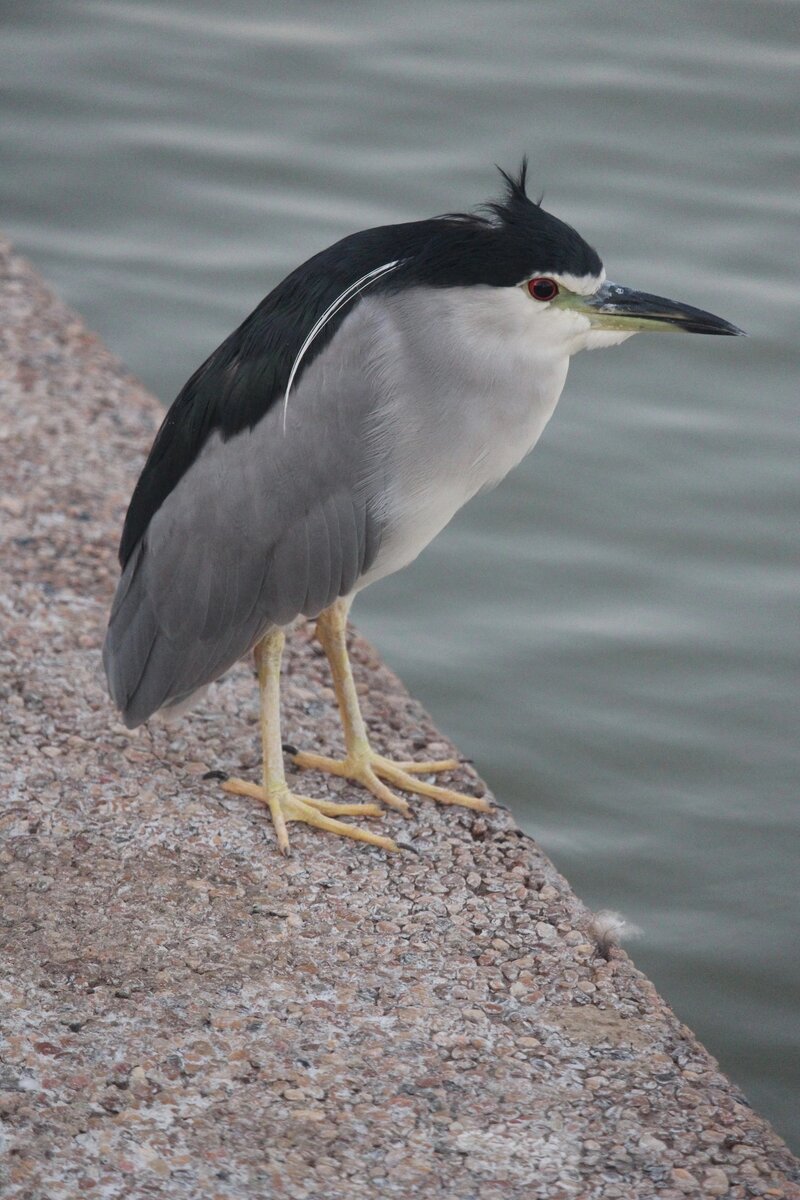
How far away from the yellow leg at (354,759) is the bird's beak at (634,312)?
3.56 feet

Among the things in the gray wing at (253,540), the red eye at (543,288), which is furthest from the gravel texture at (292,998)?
the red eye at (543,288)

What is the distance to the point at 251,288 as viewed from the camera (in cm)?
799

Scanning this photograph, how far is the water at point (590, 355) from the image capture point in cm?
521

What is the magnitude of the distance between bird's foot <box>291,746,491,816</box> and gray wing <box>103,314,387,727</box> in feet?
1.68

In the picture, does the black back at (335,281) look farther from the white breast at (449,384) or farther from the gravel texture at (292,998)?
the gravel texture at (292,998)

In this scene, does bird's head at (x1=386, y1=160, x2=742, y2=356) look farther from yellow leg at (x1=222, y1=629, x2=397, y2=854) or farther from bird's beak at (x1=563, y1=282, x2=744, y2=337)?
yellow leg at (x1=222, y1=629, x2=397, y2=854)

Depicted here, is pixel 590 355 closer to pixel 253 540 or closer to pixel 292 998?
pixel 253 540

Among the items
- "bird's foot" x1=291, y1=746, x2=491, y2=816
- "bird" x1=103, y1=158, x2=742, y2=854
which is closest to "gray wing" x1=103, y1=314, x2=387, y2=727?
"bird" x1=103, y1=158, x2=742, y2=854

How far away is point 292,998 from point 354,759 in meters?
0.98

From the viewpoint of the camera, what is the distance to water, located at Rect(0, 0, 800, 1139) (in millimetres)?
5207

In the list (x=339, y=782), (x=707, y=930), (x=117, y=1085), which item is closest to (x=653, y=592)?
(x=707, y=930)

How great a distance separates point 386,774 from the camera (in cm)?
441

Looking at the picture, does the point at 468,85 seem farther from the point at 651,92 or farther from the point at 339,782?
the point at 339,782

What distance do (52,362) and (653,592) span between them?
8.95ft
